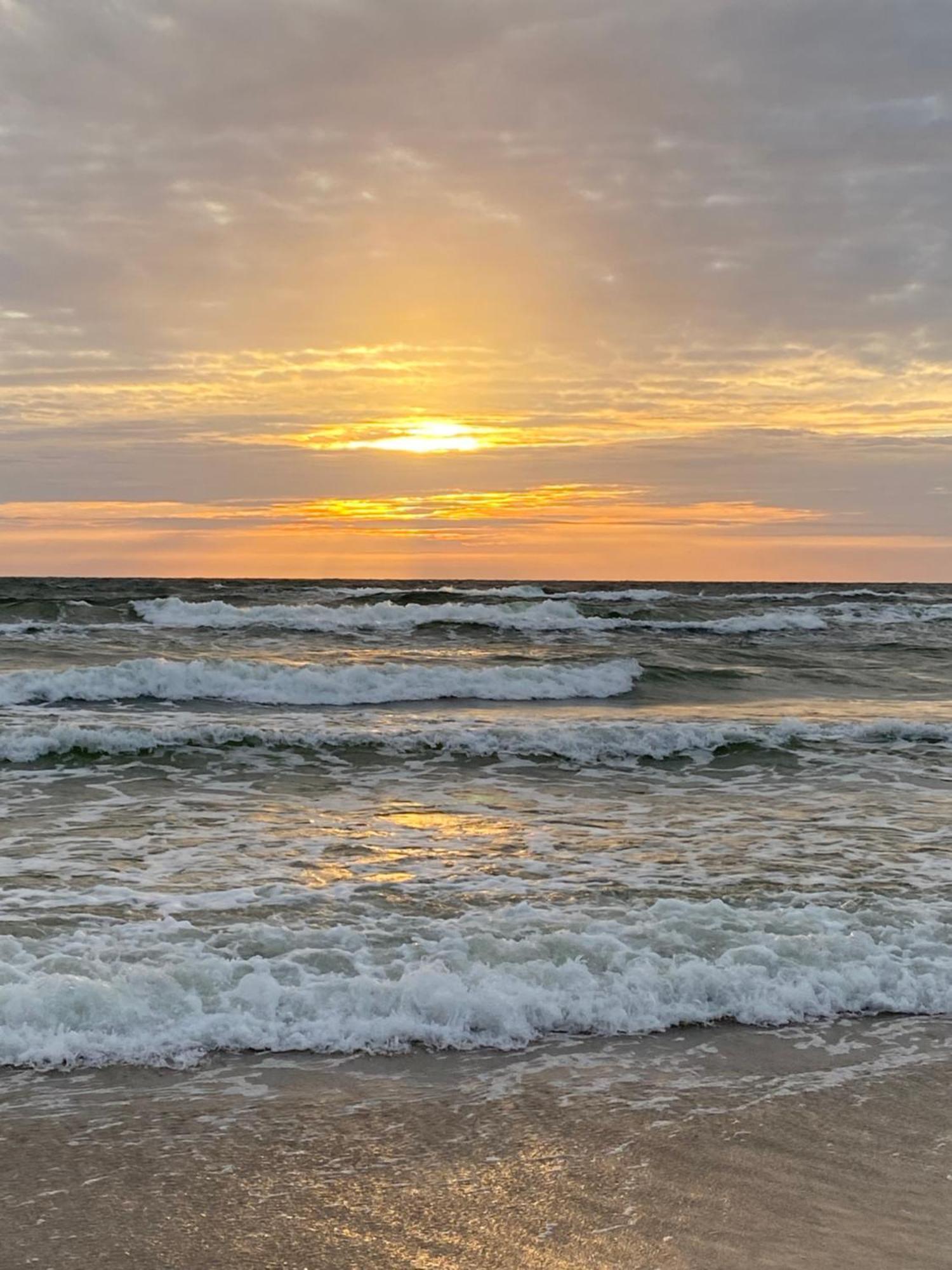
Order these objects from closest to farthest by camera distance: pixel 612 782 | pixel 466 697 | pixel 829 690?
1. pixel 612 782
2. pixel 466 697
3. pixel 829 690

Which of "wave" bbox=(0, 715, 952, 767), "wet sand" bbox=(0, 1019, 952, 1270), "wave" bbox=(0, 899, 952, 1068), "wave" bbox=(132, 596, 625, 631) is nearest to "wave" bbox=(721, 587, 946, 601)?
"wave" bbox=(132, 596, 625, 631)

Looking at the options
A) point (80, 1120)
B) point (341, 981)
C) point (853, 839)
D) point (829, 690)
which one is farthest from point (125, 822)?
point (829, 690)

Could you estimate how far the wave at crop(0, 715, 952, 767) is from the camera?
42.1 ft

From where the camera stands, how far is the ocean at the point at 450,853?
5344mm

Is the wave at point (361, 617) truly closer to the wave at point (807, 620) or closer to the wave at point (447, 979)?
the wave at point (807, 620)

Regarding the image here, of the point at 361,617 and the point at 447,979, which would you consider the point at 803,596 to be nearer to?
the point at 361,617

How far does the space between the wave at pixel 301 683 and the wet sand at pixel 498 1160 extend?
1324 cm

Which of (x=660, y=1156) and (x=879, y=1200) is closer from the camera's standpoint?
(x=879, y=1200)

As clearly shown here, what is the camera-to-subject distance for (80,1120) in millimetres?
4199

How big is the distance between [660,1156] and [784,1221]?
568 millimetres

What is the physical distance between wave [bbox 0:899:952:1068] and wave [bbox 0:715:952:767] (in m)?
6.62

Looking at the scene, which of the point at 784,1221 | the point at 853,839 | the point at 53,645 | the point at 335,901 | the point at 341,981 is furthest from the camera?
the point at 53,645

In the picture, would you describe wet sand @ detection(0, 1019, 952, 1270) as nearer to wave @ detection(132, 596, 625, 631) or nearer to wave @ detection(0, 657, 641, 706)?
wave @ detection(0, 657, 641, 706)

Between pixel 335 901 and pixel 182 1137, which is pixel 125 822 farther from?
pixel 182 1137
